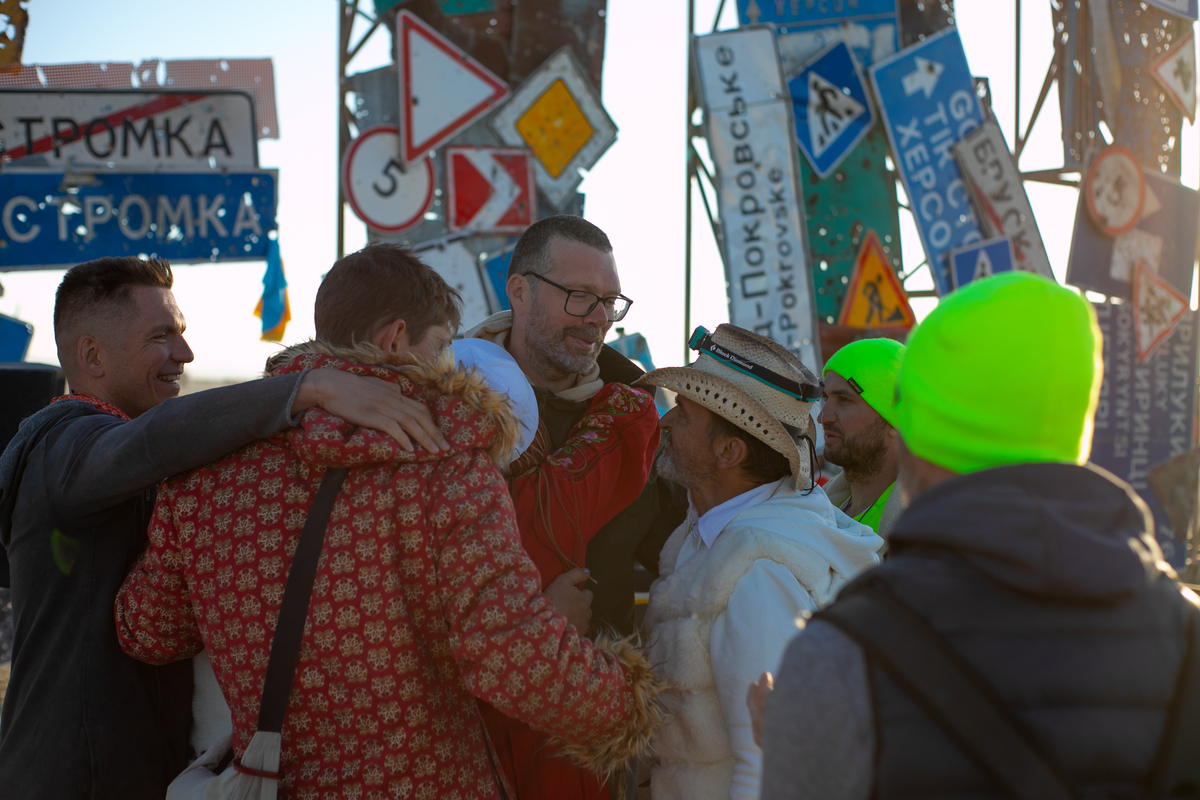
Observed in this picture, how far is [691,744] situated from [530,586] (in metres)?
0.74

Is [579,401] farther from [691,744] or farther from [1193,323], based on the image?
[1193,323]

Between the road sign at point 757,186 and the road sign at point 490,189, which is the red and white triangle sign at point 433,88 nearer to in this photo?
the road sign at point 490,189

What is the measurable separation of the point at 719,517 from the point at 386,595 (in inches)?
39.4

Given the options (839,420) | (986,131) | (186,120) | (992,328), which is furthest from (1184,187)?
(992,328)

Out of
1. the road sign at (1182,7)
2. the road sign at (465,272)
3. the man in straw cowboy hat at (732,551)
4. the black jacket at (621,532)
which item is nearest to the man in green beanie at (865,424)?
the black jacket at (621,532)

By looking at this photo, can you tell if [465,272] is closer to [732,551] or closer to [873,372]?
[873,372]

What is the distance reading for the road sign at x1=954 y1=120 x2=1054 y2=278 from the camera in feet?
27.9

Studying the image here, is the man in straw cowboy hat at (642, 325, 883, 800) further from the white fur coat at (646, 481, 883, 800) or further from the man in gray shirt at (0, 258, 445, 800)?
the man in gray shirt at (0, 258, 445, 800)

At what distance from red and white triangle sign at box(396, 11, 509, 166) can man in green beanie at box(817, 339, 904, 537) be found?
14.2 feet

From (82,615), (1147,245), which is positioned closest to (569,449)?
(82,615)

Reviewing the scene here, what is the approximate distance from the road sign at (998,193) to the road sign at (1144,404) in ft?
5.44

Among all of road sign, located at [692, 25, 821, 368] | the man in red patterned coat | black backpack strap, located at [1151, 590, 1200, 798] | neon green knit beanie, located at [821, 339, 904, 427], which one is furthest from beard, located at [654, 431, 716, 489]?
road sign, located at [692, 25, 821, 368]

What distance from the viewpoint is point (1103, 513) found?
3.34 feet

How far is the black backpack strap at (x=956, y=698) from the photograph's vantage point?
911mm
